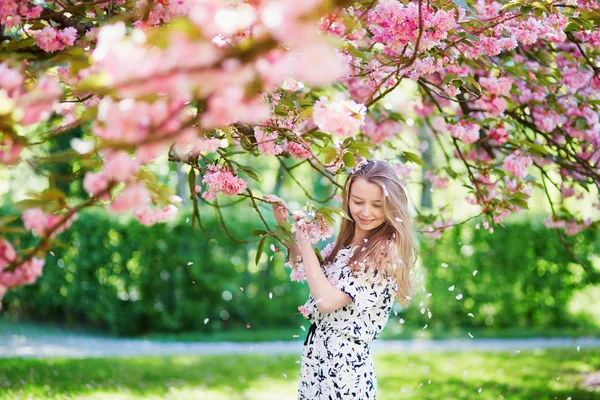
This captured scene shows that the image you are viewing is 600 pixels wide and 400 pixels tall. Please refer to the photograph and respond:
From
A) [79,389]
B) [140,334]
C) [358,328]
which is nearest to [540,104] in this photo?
[358,328]

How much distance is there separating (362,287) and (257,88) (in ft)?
5.83

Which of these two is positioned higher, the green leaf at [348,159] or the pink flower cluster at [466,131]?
the pink flower cluster at [466,131]

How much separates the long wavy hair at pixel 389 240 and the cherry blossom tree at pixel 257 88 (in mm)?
146

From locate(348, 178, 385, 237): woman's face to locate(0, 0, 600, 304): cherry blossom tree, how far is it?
116 millimetres

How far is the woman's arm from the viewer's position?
2.77 meters

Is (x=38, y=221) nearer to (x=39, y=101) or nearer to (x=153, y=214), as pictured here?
(x=39, y=101)

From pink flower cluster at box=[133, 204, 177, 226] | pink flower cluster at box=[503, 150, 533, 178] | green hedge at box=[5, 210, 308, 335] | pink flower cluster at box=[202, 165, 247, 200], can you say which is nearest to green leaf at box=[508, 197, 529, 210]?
pink flower cluster at box=[503, 150, 533, 178]

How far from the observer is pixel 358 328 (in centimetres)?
306

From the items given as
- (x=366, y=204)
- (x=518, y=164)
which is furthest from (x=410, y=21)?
(x=518, y=164)

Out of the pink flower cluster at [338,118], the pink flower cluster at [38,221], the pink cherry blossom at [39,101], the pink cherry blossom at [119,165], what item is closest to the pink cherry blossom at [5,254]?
the pink flower cluster at [38,221]

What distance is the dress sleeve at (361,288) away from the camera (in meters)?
3.00

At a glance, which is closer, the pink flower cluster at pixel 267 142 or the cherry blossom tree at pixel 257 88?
the cherry blossom tree at pixel 257 88

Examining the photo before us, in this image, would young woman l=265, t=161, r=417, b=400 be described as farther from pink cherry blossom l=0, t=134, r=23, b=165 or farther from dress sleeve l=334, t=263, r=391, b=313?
pink cherry blossom l=0, t=134, r=23, b=165

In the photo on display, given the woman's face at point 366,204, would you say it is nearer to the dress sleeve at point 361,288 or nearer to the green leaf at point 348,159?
the dress sleeve at point 361,288
